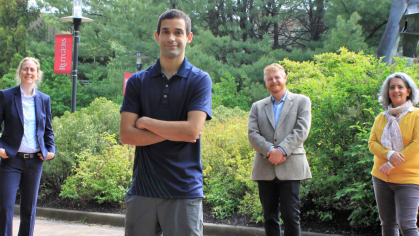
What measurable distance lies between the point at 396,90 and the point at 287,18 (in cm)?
2065

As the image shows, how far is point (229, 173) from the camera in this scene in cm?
742

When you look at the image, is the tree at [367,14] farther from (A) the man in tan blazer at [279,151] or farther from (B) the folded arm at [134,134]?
(B) the folded arm at [134,134]

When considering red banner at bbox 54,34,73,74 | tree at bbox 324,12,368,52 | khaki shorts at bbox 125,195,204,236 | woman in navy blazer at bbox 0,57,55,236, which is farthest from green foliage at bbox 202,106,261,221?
tree at bbox 324,12,368,52

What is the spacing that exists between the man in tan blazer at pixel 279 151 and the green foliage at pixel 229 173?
5.16ft

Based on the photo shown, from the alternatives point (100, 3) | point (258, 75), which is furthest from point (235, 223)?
point (100, 3)

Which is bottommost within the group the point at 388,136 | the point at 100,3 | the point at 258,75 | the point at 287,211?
the point at 287,211

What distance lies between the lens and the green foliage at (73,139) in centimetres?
872

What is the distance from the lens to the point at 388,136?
14.1ft

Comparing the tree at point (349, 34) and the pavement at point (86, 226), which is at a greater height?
the tree at point (349, 34)

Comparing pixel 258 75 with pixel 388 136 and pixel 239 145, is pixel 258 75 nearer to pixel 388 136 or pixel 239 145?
pixel 239 145

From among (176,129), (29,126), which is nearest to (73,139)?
(29,126)

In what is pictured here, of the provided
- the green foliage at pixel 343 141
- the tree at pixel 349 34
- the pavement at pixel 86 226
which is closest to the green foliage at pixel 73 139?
the pavement at pixel 86 226

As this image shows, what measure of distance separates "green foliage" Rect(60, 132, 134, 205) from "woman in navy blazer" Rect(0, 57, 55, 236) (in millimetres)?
3003

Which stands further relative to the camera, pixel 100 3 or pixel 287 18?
pixel 100 3
